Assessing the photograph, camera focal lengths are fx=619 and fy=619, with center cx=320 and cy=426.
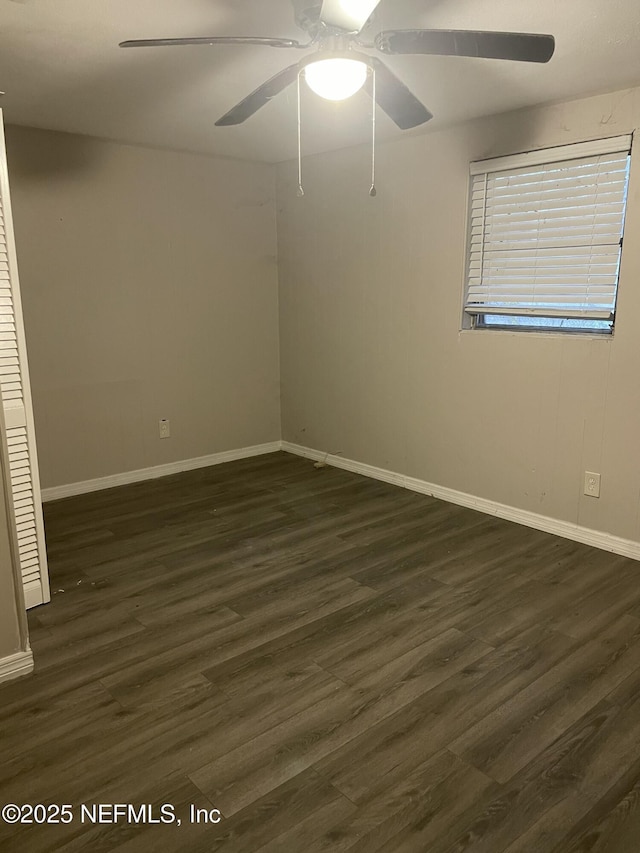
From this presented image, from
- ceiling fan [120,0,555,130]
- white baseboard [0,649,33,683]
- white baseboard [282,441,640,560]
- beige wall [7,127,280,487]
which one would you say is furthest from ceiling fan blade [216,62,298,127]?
white baseboard [282,441,640,560]

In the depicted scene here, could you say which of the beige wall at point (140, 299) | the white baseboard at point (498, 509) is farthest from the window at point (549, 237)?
the beige wall at point (140, 299)

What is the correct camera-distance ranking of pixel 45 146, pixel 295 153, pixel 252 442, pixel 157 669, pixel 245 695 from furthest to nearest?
1. pixel 252 442
2. pixel 295 153
3. pixel 45 146
4. pixel 157 669
5. pixel 245 695

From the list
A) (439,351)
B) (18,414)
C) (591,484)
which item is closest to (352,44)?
(18,414)

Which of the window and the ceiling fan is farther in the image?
the window

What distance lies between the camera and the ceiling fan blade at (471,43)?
1.72 metres

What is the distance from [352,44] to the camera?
6.38 feet

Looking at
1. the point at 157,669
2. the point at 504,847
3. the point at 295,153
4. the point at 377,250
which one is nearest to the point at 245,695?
the point at 157,669

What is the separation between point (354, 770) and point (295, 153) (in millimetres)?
3822

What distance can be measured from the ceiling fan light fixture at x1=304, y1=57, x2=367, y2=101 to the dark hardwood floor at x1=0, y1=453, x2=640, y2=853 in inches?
77.0

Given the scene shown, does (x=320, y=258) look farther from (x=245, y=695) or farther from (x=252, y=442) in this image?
(x=245, y=695)

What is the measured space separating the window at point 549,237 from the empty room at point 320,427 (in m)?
0.02

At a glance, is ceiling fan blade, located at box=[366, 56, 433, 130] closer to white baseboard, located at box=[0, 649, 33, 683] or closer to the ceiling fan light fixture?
the ceiling fan light fixture

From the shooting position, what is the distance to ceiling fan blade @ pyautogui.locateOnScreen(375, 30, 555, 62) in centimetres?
172

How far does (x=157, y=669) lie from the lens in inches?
87.0
